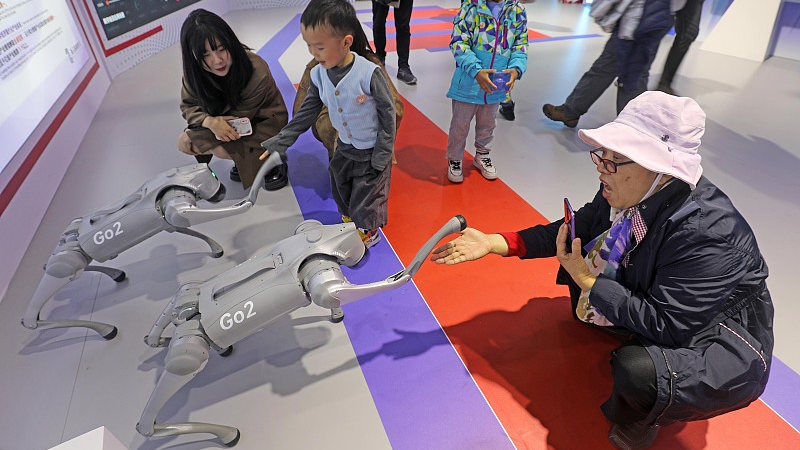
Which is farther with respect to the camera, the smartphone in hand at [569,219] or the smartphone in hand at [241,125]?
the smartphone in hand at [241,125]

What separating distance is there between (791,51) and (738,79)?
1.00m

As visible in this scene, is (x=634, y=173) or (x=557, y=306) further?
(x=557, y=306)

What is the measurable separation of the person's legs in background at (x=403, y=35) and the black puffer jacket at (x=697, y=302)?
10.4ft

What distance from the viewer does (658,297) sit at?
1029 millimetres

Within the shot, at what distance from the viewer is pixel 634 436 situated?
1.20 metres

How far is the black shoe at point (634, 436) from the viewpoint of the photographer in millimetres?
1191

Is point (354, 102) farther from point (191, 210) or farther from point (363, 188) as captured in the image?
point (191, 210)

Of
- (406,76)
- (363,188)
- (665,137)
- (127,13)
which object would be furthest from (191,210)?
Result: (127,13)

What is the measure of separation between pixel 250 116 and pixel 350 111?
0.83m

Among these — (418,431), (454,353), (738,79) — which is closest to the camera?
(418,431)

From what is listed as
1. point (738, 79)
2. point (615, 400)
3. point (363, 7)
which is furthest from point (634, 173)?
point (363, 7)

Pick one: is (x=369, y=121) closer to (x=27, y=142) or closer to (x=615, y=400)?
(x=615, y=400)

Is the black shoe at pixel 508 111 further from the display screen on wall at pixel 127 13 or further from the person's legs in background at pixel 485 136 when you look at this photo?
the display screen on wall at pixel 127 13

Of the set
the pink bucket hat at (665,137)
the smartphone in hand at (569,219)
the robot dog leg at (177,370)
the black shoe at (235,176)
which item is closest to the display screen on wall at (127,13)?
the black shoe at (235,176)
